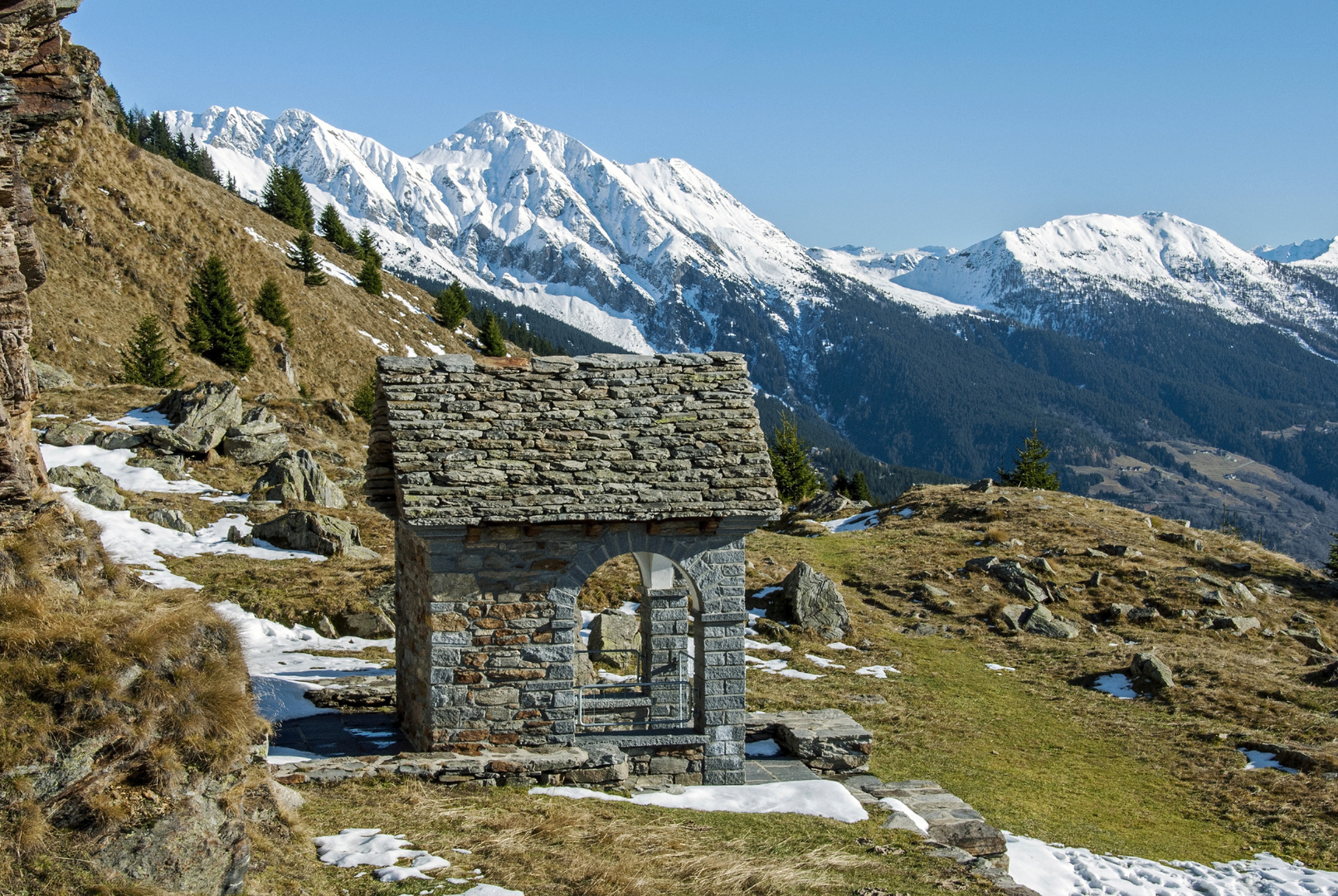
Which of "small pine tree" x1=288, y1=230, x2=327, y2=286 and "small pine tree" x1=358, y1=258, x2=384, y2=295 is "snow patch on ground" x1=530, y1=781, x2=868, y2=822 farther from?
"small pine tree" x1=358, y1=258, x2=384, y2=295

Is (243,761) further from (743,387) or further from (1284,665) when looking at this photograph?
(1284,665)

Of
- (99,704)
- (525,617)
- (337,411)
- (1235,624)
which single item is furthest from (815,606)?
(337,411)

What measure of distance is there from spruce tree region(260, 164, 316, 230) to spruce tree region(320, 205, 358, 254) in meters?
1.66

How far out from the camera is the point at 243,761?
8.96 metres

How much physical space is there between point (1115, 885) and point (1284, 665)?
1820 cm

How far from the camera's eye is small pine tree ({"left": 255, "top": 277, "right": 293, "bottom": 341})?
64.4 meters

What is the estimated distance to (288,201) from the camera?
9756cm

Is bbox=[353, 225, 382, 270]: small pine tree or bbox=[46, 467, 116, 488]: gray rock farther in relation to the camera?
bbox=[353, 225, 382, 270]: small pine tree

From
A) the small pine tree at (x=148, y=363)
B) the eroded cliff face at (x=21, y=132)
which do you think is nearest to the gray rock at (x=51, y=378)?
the small pine tree at (x=148, y=363)

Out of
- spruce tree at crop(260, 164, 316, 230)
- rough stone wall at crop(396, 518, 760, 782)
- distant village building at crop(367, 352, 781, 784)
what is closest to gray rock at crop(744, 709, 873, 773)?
distant village building at crop(367, 352, 781, 784)

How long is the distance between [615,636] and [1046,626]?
14.8 m

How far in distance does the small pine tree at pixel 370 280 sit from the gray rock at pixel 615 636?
68392 millimetres

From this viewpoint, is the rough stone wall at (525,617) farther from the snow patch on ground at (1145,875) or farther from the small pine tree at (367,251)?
the small pine tree at (367,251)

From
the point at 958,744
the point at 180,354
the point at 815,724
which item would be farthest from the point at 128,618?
the point at 180,354
